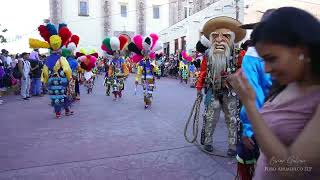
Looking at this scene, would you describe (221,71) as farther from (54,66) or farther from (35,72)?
(35,72)

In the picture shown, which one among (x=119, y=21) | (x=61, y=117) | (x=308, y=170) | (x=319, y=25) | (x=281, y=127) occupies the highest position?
(x=119, y=21)

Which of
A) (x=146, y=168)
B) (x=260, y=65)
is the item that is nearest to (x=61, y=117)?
(x=146, y=168)

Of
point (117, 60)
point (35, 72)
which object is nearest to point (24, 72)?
point (35, 72)

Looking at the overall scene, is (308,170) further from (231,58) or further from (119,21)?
(119,21)

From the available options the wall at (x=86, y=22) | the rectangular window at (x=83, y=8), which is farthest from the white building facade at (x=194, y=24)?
the rectangular window at (x=83, y=8)

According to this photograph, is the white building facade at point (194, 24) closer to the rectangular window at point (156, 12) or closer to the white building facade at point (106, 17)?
the white building facade at point (106, 17)

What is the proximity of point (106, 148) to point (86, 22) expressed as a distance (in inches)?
1460

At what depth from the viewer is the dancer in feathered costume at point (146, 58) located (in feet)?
30.4

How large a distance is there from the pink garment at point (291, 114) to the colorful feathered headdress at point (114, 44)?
953cm

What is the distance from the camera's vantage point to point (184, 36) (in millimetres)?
28672

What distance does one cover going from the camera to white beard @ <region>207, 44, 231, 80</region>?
4.57m

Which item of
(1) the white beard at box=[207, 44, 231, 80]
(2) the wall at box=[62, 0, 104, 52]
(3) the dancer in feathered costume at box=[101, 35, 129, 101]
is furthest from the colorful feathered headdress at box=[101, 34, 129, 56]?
(2) the wall at box=[62, 0, 104, 52]

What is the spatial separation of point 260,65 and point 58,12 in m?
39.7

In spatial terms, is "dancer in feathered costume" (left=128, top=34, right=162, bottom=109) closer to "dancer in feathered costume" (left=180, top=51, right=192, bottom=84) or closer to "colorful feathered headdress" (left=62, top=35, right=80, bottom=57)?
"colorful feathered headdress" (left=62, top=35, right=80, bottom=57)
